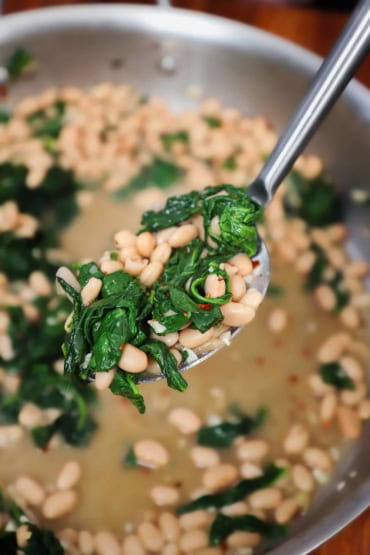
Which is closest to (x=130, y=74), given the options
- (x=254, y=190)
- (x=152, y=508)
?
(x=254, y=190)

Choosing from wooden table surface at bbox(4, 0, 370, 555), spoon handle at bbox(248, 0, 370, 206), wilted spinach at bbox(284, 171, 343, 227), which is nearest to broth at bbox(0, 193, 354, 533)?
wilted spinach at bbox(284, 171, 343, 227)

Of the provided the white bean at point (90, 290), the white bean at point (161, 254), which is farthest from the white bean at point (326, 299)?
the white bean at point (90, 290)

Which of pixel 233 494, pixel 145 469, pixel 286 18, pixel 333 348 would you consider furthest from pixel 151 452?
pixel 286 18

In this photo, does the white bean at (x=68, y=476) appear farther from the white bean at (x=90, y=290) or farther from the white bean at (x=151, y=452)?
the white bean at (x=90, y=290)

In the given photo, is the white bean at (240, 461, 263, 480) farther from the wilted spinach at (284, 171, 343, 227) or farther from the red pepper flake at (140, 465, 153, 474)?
the wilted spinach at (284, 171, 343, 227)

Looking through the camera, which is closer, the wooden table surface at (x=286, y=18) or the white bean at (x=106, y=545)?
the white bean at (x=106, y=545)

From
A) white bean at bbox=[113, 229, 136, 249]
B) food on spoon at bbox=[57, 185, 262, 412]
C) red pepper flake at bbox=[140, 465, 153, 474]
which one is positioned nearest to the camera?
food on spoon at bbox=[57, 185, 262, 412]
